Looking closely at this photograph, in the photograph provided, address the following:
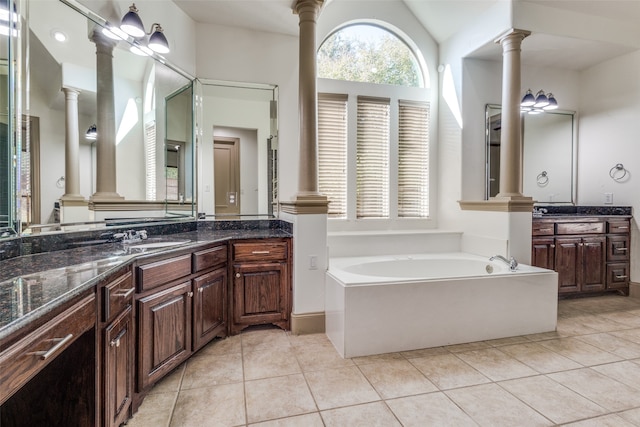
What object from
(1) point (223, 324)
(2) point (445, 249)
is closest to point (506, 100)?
(2) point (445, 249)

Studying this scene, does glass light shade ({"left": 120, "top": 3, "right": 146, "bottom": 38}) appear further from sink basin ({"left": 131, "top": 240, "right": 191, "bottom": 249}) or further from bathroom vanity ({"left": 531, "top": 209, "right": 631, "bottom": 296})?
bathroom vanity ({"left": 531, "top": 209, "right": 631, "bottom": 296})

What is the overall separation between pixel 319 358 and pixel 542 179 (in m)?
3.69

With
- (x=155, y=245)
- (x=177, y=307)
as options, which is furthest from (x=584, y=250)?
(x=155, y=245)

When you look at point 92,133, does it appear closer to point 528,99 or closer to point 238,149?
point 238,149

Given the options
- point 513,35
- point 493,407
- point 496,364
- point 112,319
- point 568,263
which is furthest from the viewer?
point 568,263

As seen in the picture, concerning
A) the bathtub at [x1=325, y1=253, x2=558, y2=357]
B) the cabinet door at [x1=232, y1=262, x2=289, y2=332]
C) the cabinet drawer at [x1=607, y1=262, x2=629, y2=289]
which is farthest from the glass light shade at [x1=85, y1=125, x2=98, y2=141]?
the cabinet drawer at [x1=607, y1=262, x2=629, y2=289]

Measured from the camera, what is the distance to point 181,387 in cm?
196

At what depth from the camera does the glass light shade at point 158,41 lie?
8.45 feet

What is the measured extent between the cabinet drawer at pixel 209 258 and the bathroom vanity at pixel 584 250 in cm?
309

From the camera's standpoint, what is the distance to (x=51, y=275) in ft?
4.17

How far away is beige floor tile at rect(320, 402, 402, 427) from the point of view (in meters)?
1.65

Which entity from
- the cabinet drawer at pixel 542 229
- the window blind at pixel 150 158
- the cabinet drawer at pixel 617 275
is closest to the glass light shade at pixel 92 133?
the window blind at pixel 150 158

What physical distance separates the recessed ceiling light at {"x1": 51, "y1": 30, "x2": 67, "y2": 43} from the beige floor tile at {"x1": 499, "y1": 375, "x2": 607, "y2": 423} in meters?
3.28

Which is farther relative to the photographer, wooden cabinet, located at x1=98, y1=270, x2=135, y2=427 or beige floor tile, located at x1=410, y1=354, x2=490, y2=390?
beige floor tile, located at x1=410, y1=354, x2=490, y2=390
